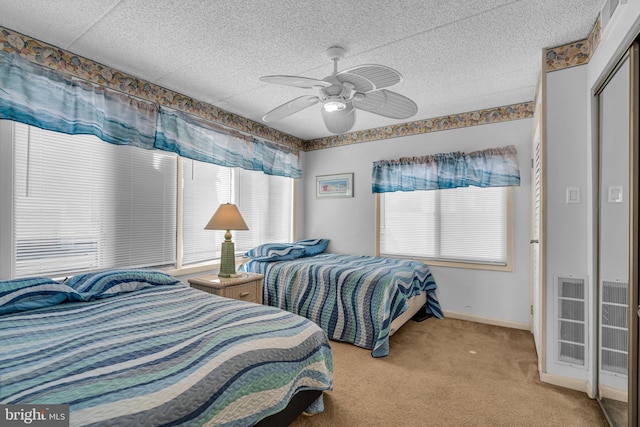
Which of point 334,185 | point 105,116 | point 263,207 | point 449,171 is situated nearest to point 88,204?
point 105,116

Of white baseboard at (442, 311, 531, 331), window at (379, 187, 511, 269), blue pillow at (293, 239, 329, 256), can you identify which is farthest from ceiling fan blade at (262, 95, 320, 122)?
white baseboard at (442, 311, 531, 331)

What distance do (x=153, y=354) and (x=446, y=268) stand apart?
332 centimetres

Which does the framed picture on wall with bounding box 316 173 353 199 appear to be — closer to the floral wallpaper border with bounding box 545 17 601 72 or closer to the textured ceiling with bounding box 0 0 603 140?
the textured ceiling with bounding box 0 0 603 140

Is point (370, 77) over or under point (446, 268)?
over

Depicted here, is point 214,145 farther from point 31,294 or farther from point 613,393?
point 613,393

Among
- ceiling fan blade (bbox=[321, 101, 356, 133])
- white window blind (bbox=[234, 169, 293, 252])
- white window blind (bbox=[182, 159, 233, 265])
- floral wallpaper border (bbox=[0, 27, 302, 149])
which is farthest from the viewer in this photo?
white window blind (bbox=[234, 169, 293, 252])

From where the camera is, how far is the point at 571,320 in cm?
219

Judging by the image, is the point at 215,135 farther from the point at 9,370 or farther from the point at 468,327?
the point at 468,327

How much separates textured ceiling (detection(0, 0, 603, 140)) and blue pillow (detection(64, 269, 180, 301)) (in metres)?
1.64

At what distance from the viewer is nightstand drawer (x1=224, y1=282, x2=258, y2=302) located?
2.78m

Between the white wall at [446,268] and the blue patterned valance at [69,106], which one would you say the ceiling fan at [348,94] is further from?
the white wall at [446,268]

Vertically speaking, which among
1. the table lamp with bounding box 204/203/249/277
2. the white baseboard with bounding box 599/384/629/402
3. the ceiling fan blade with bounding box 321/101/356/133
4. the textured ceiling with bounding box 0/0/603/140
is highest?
the textured ceiling with bounding box 0/0/603/140

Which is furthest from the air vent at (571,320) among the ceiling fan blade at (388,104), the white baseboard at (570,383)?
the ceiling fan blade at (388,104)

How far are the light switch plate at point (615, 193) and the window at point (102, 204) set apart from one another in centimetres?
338
